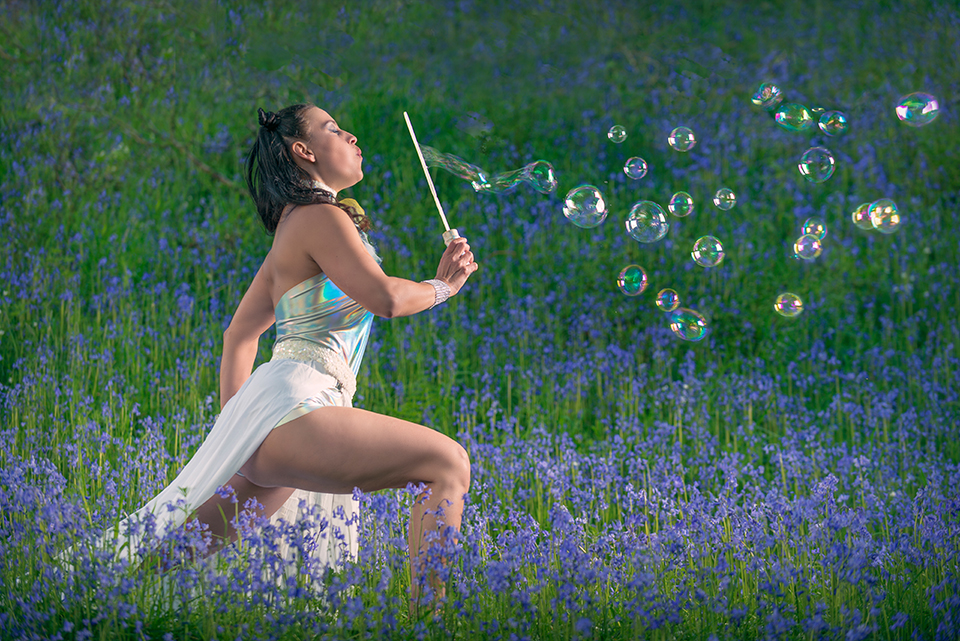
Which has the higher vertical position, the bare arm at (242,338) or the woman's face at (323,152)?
the woman's face at (323,152)

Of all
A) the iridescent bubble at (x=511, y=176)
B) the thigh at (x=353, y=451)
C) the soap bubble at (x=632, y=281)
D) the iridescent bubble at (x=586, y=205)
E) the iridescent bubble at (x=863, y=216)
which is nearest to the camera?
the thigh at (x=353, y=451)

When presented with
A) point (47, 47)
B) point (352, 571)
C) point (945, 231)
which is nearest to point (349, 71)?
point (47, 47)

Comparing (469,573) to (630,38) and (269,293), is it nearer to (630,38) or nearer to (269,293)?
(269,293)

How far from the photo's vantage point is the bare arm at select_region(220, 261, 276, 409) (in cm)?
330

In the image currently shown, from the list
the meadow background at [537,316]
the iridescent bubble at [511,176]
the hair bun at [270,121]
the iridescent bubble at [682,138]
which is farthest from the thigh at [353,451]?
the iridescent bubble at [682,138]

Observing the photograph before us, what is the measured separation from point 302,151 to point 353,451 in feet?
3.69

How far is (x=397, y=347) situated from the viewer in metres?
5.71

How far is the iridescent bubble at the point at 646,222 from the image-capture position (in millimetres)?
4145

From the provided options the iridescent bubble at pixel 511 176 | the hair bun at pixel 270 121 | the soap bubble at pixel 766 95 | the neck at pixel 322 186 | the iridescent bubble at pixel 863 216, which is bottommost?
the neck at pixel 322 186

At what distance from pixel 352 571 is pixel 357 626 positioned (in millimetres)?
203

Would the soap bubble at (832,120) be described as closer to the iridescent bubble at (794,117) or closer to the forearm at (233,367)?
the iridescent bubble at (794,117)

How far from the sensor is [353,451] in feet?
8.89

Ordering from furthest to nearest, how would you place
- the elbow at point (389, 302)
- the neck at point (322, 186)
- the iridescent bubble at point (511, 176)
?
the iridescent bubble at point (511, 176), the neck at point (322, 186), the elbow at point (389, 302)

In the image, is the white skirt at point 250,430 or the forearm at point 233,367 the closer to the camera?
the white skirt at point 250,430
